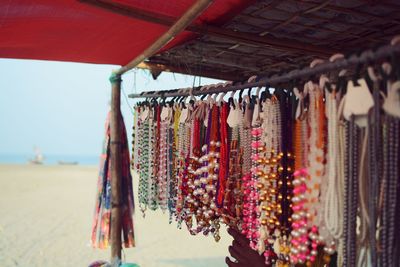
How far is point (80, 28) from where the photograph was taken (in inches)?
88.8

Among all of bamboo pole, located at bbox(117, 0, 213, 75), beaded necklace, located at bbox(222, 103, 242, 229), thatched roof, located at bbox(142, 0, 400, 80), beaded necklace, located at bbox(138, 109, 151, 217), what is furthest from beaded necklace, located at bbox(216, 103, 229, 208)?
beaded necklace, located at bbox(138, 109, 151, 217)

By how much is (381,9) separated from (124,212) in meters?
2.17

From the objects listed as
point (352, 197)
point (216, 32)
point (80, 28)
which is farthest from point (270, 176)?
point (80, 28)

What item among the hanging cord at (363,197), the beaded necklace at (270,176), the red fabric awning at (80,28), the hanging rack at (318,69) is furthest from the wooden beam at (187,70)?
the hanging cord at (363,197)

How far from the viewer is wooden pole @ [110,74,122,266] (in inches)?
110

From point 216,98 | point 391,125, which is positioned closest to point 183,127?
point 216,98

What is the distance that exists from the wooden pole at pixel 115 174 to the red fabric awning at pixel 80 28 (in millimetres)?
367

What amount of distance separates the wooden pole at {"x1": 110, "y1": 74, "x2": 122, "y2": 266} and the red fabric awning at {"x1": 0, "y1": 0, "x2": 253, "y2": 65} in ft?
1.20

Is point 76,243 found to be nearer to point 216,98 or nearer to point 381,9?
point 216,98

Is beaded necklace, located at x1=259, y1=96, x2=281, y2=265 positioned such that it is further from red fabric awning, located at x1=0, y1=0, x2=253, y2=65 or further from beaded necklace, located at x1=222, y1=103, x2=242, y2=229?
red fabric awning, located at x1=0, y1=0, x2=253, y2=65

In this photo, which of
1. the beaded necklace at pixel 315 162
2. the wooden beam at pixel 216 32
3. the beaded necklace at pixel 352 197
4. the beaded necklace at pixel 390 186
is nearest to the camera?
the beaded necklace at pixel 390 186

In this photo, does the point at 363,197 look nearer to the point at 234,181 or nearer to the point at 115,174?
the point at 234,181

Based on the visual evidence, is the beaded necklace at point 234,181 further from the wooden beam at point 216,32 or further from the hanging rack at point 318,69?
the wooden beam at point 216,32

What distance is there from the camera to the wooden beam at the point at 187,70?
10.7 ft
